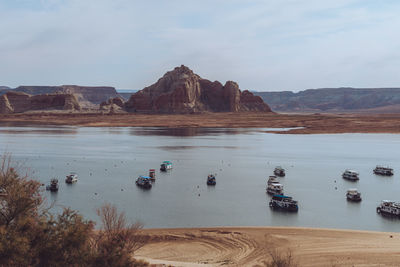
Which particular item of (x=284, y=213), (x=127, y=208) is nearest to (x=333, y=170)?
(x=284, y=213)

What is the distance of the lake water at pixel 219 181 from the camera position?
112ft

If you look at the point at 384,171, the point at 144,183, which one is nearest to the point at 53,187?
the point at 144,183

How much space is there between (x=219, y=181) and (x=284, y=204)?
14422mm

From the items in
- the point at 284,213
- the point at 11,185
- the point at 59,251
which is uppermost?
the point at 11,185

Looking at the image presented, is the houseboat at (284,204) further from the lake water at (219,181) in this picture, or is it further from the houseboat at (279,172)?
the houseboat at (279,172)

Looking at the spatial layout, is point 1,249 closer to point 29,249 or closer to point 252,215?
point 29,249

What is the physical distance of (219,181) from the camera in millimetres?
50125

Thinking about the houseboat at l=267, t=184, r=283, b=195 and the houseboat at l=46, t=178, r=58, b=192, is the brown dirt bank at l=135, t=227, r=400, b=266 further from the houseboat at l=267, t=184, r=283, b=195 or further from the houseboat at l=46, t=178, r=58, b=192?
the houseboat at l=46, t=178, r=58, b=192

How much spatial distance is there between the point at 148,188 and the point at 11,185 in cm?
2751

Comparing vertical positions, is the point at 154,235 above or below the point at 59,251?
→ below

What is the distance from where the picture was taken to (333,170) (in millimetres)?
58031

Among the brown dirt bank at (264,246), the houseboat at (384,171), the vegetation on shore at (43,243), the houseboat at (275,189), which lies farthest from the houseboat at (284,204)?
the houseboat at (384,171)

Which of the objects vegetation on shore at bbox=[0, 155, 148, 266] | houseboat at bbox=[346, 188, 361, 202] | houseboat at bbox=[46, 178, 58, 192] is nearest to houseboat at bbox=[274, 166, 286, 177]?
houseboat at bbox=[346, 188, 361, 202]

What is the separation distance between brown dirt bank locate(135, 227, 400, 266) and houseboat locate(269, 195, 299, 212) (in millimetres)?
5924
